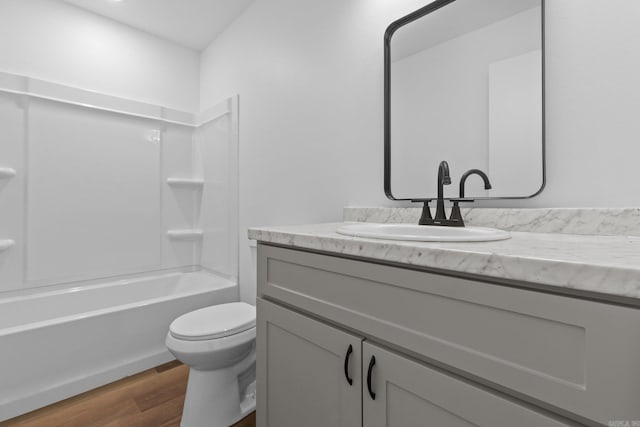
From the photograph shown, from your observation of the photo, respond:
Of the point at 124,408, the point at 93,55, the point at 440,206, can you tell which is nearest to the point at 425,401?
the point at 440,206

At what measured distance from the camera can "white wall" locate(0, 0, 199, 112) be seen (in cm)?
207

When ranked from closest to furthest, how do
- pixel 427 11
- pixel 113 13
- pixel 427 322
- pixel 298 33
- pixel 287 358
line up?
pixel 427 322, pixel 287 358, pixel 427 11, pixel 298 33, pixel 113 13

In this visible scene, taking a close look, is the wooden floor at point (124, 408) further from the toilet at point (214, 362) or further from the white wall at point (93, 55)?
the white wall at point (93, 55)

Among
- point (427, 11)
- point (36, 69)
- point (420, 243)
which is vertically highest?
point (36, 69)

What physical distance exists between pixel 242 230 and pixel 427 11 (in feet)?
5.96

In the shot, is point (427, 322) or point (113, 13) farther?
point (113, 13)

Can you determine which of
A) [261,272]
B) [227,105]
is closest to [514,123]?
[261,272]

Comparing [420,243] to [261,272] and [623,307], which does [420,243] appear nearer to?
[623,307]

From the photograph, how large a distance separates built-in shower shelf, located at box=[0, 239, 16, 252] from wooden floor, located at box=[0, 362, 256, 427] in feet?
3.48

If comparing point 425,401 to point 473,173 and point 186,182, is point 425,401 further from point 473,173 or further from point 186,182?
point 186,182

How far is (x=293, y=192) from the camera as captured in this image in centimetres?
190

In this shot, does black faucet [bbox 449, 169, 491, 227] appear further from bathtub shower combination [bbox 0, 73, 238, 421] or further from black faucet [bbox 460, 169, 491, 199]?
bathtub shower combination [bbox 0, 73, 238, 421]

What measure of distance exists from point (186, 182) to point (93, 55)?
1.17m

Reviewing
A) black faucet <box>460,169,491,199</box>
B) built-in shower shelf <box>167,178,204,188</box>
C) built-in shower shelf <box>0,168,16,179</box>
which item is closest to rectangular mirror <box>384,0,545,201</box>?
black faucet <box>460,169,491,199</box>
